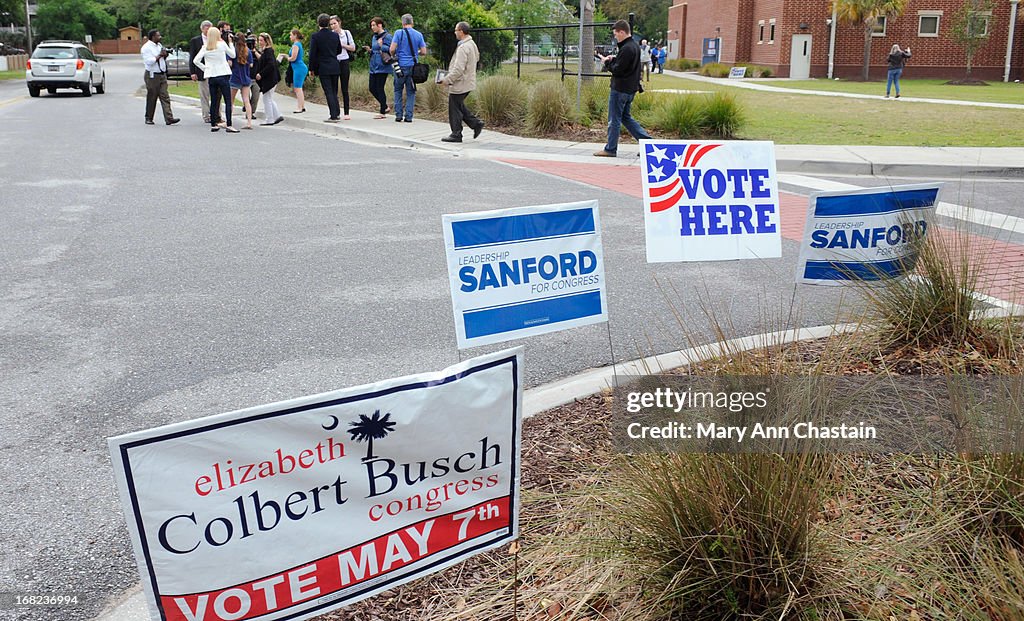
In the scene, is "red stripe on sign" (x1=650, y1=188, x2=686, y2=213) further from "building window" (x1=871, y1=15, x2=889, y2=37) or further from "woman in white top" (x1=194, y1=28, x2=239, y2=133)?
"building window" (x1=871, y1=15, x2=889, y2=37)

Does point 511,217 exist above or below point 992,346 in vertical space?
above

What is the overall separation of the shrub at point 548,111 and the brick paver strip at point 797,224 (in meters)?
3.23

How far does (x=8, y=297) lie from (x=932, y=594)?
6.68 meters

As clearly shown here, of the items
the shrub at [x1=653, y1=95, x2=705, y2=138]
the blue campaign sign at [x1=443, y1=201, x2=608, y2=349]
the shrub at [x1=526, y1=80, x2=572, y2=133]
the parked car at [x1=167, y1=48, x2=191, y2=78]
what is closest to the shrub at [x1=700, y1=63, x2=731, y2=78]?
the parked car at [x1=167, y1=48, x2=191, y2=78]

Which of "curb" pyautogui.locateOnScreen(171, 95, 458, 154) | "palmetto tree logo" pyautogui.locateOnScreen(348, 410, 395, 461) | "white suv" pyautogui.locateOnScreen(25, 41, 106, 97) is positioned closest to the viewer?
"palmetto tree logo" pyautogui.locateOnScreen(348, 410, 395, 461)

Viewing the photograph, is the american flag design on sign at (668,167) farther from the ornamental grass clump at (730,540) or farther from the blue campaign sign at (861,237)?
the ornamental grass clump at (730,540)

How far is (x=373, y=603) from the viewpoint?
10.4 ft

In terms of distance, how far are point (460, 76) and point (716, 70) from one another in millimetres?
40817

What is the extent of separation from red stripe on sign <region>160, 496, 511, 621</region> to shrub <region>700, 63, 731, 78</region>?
53042 mm

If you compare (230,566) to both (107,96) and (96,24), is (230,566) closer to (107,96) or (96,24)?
(107,96)

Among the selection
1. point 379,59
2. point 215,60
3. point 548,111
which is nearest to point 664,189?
point 548,111

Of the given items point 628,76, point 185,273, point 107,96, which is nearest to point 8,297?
point 185,273

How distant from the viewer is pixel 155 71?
18.5 m

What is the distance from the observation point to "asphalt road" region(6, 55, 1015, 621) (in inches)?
161
